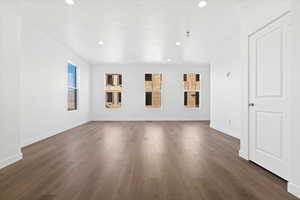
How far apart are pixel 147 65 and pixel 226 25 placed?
515 cm

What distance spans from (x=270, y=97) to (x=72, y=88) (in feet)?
20.7

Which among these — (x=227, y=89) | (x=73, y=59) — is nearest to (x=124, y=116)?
(x=73, y=59)

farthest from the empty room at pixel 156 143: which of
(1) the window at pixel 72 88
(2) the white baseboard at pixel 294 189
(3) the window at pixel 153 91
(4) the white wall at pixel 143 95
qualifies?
(3) the window at pixel 153 91

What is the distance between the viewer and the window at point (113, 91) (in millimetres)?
8953

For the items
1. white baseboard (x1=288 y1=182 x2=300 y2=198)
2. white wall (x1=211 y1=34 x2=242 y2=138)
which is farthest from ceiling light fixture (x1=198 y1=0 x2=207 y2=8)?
white baseboard (x1=288 y1=182 x2=300 y2=198)

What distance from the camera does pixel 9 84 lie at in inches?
112

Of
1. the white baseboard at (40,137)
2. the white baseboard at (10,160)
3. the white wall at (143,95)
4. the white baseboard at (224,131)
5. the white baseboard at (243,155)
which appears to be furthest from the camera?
the white wall at (143,95)

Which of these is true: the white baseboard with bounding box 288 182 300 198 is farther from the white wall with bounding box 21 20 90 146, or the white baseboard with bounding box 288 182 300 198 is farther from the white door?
the white wall with bounding box 21 20 90 146

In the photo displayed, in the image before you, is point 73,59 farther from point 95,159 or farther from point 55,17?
point 95,159

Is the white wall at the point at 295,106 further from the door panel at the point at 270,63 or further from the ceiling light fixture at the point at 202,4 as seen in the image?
the ceiling light fixture at the point at 202,4

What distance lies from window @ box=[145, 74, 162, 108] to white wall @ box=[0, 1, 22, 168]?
633 cm

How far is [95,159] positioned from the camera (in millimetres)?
3039

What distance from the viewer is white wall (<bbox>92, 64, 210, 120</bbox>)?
29.2ft

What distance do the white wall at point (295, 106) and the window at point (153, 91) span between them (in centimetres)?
714
